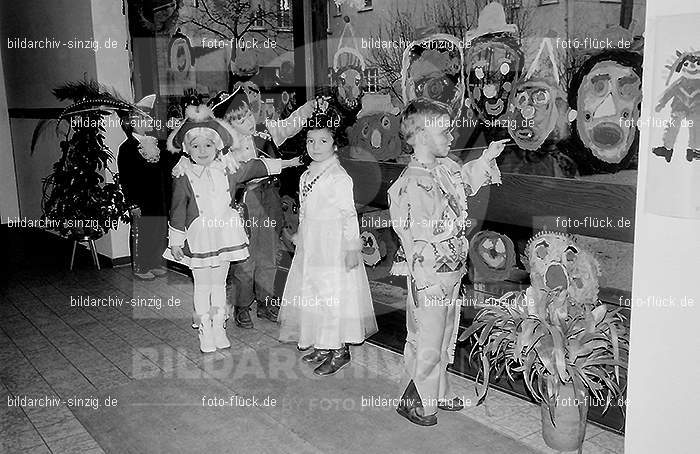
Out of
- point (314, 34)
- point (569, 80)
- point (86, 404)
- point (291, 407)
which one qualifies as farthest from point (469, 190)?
point (86, 404)

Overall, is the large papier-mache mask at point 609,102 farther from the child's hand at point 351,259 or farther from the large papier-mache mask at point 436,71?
the child's hand at point 351,259

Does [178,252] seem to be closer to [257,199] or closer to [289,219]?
[257,199]

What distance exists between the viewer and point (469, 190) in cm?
328

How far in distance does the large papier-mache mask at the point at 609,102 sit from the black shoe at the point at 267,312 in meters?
2.47

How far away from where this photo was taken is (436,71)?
369 cm

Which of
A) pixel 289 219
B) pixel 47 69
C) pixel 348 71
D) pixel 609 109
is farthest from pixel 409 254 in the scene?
pixel 47 69

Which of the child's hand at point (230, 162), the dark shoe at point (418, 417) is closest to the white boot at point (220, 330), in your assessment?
the child's hand at point (230, 162)

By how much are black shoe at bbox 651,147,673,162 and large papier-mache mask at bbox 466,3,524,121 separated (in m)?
1.16

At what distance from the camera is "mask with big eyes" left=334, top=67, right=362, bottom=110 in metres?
4.20

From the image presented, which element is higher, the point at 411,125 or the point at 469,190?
the point at 411,125

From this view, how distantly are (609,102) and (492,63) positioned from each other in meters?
0.65

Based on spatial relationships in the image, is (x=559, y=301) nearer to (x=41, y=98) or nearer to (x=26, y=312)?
(x=26, y=312)

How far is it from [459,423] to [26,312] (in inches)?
137

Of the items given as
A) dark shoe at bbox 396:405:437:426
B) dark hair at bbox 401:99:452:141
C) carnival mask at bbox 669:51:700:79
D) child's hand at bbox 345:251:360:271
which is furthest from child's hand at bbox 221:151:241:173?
Answer: carnival mask at bbox 669:51:700:79
